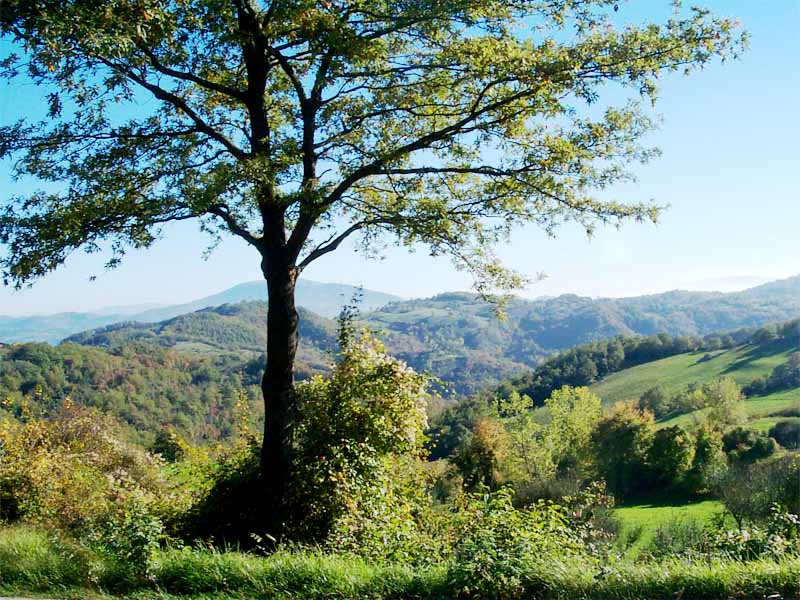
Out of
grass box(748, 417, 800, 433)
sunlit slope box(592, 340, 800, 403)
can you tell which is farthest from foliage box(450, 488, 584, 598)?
sunlit slope box(592, 340, 800, 403)

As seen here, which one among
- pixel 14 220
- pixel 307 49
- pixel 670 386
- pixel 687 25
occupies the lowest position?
pixel 670 386

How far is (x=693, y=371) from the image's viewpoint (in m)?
109

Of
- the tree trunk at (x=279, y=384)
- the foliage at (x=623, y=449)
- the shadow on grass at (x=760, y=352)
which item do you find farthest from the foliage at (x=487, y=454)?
the shadow on grass at (x=760, y=352)

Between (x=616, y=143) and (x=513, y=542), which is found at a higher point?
(x=616, y=143)

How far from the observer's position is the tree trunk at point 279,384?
26.1ft

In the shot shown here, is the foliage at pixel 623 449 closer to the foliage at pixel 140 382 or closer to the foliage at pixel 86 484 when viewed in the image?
the foliage at pixel 140 382

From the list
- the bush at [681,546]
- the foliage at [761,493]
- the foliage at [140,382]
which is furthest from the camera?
the foliage at [140,382]

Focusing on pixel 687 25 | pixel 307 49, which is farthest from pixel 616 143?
pixel 307 49

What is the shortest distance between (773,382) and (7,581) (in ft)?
347

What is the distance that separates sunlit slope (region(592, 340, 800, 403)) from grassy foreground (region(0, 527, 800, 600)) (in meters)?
101

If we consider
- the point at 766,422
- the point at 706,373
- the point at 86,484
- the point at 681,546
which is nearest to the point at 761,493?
the point at 681,546

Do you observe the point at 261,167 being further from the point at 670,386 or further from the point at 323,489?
the point at 670,386

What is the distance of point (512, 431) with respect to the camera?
2147 inches

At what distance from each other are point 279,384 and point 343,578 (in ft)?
13.6
